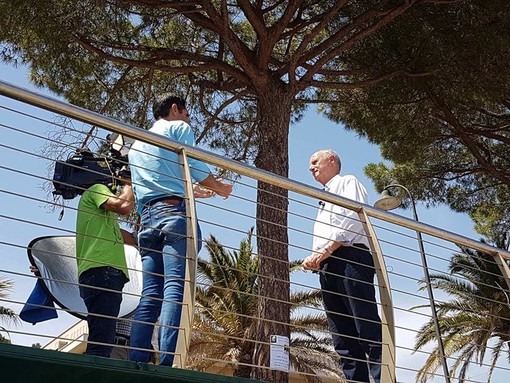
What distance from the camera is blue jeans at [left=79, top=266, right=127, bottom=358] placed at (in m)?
3.29

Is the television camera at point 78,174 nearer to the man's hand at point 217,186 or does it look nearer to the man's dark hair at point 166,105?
the man's dark hair at point 166,105

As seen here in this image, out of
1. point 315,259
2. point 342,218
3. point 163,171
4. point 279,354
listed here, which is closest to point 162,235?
point 163,171

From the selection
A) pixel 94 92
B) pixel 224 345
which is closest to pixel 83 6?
pixel 94 92

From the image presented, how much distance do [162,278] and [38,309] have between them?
68cm

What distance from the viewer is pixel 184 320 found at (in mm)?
2824

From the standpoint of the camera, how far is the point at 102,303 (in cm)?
344

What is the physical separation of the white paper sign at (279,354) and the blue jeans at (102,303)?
90 centimetres

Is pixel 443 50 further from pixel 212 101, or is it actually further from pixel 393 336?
pixel 393 336

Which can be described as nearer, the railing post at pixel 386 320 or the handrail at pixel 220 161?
the handrail at pixel 220 161

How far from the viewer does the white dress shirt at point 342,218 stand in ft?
12.8

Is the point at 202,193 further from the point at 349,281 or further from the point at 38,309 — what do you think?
the point at 38,309

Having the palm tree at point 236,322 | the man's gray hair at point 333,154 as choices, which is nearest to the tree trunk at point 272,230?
the man's gray hair at point 333,154

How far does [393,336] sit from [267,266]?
392cm

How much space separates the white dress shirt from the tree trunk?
2210 mm
